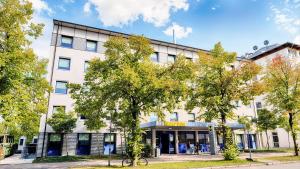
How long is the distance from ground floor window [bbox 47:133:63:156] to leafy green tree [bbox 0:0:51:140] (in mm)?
10634

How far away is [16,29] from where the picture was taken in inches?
610

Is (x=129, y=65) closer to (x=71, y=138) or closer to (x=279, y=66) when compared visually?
(x=71, y=138)

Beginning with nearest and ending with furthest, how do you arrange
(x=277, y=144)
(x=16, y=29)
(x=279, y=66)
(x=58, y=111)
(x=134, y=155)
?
(x=16, y=29) < (x=134, y=155) < (x=58, y=111) < (x=279, y=66) < (x=277, y=144)

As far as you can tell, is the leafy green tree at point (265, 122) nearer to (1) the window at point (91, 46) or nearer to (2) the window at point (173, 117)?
(2) the window at point (173, 117)

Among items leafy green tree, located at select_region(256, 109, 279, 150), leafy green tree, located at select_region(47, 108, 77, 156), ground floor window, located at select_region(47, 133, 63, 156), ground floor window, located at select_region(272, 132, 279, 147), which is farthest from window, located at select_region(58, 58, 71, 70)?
ground floor window, located at select_region(272, 132, 279, 147)

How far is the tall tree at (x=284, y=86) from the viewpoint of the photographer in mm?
24453

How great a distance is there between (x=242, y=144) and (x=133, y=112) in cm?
2649

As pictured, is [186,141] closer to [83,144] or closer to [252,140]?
[83,144]

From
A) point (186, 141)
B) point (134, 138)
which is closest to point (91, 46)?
point (134, 138)

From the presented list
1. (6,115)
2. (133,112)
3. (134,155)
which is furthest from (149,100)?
(6,115)

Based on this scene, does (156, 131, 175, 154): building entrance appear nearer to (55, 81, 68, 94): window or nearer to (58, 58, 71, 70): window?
(55, 81, 68, 94): window

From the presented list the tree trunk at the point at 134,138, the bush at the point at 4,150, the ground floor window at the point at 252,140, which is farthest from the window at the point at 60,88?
the ground floor window at the point at 252,140

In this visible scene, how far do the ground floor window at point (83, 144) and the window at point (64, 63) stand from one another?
27.1 feet

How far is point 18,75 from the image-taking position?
14844mm
